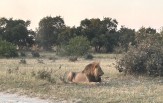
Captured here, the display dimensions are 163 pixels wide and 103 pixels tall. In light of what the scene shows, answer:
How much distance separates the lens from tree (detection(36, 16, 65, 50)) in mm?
75500

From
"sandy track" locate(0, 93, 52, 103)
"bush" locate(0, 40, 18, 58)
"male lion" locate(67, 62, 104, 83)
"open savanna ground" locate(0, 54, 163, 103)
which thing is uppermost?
"bush" locate(0, 40, 18, 58)

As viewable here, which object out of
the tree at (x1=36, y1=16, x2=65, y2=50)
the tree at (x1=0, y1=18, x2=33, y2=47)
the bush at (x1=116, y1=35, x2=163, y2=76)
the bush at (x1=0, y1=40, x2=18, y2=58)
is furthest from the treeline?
the bush at (x1=116, y1=35, x2=163, y2=76)

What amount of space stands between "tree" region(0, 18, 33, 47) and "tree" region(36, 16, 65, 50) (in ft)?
20.5

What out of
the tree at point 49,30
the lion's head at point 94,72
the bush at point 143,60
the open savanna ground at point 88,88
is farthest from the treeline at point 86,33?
the lion's head at point 94,72

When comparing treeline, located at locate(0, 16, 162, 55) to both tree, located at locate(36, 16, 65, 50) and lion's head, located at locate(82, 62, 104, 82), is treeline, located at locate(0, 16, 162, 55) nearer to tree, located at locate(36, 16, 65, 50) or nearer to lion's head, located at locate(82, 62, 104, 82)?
tree, located at locate(36, 16, 65, 50)

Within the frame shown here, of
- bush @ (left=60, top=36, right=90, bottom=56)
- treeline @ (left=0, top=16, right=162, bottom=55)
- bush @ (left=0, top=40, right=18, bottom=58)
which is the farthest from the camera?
treeline @ (left=0, top=16, right=162, bottom=55)

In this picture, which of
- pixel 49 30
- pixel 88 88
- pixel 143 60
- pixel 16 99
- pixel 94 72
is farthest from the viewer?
pixel 49 30

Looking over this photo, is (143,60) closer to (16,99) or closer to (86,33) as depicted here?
(16,99)

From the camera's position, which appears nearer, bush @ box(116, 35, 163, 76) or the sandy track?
the sandy track

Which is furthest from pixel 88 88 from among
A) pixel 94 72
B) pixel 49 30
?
pixel 49 30

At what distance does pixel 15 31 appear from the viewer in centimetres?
6369

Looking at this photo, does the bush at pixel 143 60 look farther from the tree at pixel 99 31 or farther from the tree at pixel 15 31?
the tree at pixel 15 31

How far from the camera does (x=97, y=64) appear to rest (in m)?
15.7

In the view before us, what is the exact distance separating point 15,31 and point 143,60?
4648cm
